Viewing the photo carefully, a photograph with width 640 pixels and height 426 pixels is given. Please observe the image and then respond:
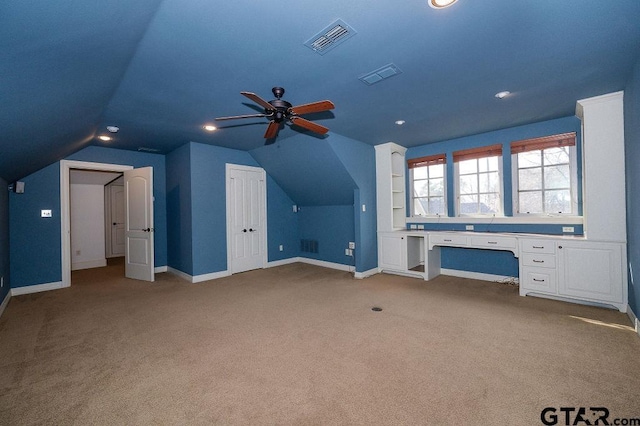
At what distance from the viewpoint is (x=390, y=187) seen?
17.4 feet

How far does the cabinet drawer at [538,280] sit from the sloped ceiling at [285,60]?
2134mm

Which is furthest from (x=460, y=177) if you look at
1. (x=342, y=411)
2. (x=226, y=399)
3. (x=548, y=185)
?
(x=226, y=399)

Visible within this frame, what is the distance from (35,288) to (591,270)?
7988 mm

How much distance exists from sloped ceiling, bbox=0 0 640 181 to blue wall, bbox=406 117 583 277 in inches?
16.8

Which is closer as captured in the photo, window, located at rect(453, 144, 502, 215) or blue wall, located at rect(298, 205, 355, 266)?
window, located at rect(453, 144, 502, 215)

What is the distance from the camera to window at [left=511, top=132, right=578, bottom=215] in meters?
4.02

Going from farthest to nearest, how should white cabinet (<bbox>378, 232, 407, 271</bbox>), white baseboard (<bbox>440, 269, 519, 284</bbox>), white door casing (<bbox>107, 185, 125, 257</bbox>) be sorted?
white door casing (<bbox>107, 185, 125, 257</bbox>) < white cabinet (<bbox>378, 232, 407, 271</bbox>) < white baseboard (<bbox>440, 269, 519, 284</bbox>)

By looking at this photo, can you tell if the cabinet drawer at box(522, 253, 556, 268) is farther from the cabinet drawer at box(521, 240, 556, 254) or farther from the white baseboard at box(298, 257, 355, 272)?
the white baseboard at box(298, 257, 355, 272)

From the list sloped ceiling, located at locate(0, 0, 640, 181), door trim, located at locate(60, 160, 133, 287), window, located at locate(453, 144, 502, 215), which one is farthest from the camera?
door trim, located at locate(60, 160, 133, 287)

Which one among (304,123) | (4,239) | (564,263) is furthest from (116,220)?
(564,263)

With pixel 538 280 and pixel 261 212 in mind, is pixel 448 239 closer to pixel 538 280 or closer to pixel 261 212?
pixel 538 280

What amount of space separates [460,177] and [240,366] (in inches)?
182

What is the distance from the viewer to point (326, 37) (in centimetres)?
204

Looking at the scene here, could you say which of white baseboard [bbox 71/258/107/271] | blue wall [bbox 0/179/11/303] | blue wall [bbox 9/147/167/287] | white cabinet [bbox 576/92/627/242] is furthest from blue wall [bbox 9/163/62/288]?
white cabinet [bbox 576/92/627/242]
